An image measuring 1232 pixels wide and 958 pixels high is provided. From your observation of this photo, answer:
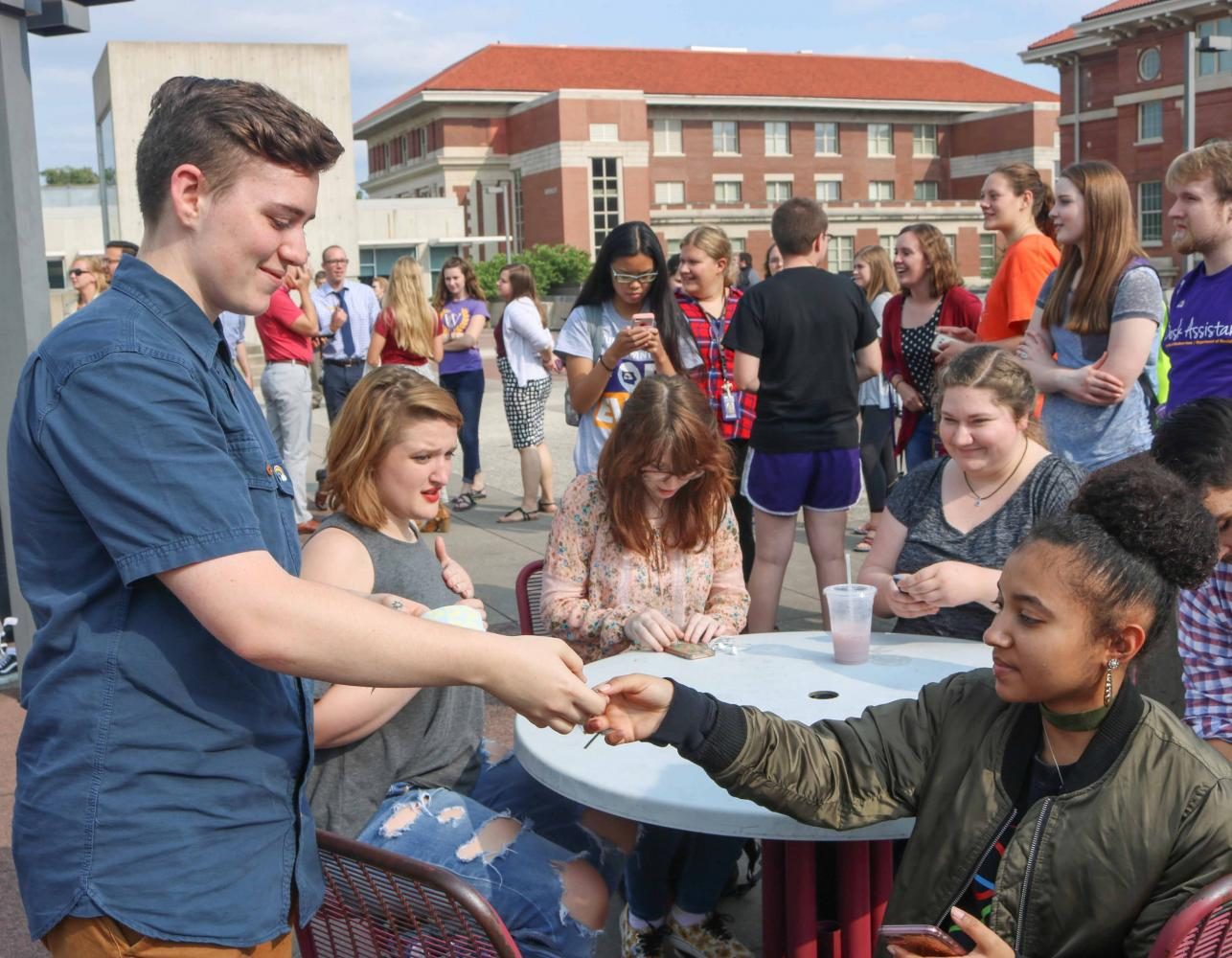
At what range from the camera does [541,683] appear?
1.66 metres

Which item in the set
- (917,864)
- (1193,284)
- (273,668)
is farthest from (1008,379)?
(273,668)

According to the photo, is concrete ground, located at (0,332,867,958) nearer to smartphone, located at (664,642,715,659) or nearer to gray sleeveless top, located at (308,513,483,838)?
smartphone, located at (664,642,715,659)

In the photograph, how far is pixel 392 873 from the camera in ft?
6.32

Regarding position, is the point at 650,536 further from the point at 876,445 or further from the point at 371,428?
the point at 876,445

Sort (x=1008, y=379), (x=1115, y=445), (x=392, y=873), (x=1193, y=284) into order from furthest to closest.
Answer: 1. (x=1115, y=445)
2. (x=1193, y=284)
3. (x=1008, y=379)
4. (x=392, y=873)

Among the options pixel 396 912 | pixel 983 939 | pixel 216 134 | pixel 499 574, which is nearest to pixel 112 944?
pixel 396 912

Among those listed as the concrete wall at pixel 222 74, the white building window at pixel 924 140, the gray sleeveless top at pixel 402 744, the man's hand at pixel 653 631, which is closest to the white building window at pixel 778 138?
the white building window at pixel 924 140

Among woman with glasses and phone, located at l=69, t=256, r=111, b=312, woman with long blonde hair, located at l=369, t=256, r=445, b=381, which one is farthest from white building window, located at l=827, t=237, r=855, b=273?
woman with glasses and phone, located at l=69, t=256, r=111, b=312

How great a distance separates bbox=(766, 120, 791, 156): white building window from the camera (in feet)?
229

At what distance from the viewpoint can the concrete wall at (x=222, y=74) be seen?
1260 inches

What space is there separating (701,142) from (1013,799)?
6969 centimetres

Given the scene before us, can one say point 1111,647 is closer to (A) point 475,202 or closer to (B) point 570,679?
(B) point 570,679

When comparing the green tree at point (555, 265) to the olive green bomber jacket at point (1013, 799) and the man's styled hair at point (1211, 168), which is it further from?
the olive green bomber jacket at point (1013, 799)

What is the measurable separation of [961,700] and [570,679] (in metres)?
0.82
